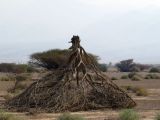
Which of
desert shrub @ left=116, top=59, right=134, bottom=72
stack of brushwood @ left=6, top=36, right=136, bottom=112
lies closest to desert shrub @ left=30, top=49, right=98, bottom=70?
stack of brushwood @ left=6, top=36, right=136, bottom=112

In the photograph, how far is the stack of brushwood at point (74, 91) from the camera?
73.6 feet

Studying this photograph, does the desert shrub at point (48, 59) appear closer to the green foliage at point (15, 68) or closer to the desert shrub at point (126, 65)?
the green foliage at point (15, 68)

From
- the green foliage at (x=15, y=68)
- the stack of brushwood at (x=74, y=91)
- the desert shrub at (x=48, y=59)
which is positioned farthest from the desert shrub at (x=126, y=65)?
the stack of brushwood at (x=74, y=91)

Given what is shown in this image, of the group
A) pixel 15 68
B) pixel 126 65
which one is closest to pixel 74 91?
pixel 15 68

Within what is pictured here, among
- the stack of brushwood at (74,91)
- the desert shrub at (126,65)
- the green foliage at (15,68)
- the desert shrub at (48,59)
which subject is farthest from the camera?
the desert shrub at (126,65)

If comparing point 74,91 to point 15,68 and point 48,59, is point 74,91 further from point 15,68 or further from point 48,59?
point 15,68

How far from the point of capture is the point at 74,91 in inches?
893

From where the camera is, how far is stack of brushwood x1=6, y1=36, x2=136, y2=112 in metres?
22.4

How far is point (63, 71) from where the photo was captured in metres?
23.7

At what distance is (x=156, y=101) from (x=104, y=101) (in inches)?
190

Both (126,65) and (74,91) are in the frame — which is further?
(126,65)

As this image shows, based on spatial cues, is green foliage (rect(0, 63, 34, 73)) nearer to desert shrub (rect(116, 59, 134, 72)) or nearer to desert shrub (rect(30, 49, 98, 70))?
desert shrub (rect(30, 49, 98, 70))

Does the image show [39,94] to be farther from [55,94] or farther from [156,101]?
[156,101]

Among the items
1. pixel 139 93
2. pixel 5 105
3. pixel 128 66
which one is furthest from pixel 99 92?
pixel 128 66
